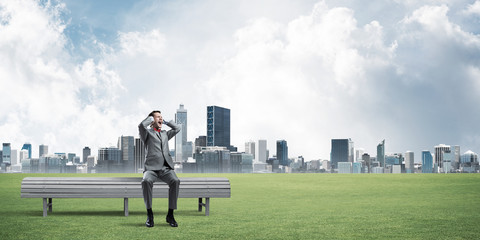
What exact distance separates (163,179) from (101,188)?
7.60 feet

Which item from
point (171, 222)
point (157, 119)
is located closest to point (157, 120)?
point (157, 119)

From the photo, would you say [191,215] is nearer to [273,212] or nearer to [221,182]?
[221,182]

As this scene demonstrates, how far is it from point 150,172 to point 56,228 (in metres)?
2.46

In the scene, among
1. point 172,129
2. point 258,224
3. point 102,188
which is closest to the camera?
point 258,224

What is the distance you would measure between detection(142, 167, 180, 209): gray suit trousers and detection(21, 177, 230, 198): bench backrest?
4.07ft

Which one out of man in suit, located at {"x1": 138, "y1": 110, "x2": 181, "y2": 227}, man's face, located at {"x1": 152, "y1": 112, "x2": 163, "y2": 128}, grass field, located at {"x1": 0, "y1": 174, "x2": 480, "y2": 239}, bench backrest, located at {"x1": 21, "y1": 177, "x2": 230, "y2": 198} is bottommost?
grass field, located at {"x1": 0, "y1": 174, "x2": 480, "y2": 239}

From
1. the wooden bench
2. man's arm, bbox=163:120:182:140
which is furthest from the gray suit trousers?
the wooden bench

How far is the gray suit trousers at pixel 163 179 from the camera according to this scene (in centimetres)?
1151

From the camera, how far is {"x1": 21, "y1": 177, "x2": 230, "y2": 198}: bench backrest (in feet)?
42.9

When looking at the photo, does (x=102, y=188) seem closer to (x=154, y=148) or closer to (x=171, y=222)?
(x=154, y=148)

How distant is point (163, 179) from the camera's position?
1184 centimetres

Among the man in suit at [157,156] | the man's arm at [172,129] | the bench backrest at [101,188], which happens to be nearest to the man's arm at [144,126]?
the man in suit at [157,156]

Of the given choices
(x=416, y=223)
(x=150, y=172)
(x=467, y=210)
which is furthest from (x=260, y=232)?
(x=467, y=210)

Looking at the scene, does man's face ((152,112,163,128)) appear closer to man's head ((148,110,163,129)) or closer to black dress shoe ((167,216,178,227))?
man's head ((148,110,163,129))
